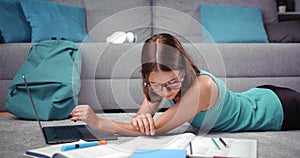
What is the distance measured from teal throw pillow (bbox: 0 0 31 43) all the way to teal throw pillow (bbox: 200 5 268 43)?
127cm

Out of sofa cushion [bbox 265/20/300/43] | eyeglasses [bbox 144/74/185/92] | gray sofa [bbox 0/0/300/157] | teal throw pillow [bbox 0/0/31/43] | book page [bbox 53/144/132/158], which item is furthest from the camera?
sofa cushion [bbox 265/20/300/43]

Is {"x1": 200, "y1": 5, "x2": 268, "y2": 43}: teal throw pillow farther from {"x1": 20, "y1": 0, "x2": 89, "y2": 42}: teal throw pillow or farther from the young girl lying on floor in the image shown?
the young girl lying on floor

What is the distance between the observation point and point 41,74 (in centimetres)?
216

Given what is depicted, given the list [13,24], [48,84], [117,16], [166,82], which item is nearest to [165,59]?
[166,82]

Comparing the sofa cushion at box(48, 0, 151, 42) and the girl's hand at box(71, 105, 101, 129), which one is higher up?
the sofa cushion at box(48, 0, 151, 42)

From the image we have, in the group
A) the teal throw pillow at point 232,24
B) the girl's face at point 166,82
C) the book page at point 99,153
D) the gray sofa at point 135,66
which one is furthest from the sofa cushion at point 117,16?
the book page at point 99,153

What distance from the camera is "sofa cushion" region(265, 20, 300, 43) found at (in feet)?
9.60

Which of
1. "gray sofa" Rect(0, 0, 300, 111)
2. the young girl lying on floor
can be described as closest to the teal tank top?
the young girl lying on floor

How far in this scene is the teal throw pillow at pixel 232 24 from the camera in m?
2.98

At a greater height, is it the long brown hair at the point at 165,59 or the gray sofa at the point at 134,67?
the long brown hair at the point at 165,59

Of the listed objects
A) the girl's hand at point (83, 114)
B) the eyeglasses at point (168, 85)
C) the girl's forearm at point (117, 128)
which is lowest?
the girl's forearm at point (117, 128)

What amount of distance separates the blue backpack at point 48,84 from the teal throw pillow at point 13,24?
29cm

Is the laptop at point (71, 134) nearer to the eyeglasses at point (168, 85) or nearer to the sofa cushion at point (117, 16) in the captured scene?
the eyeglasses at point (168, 85)

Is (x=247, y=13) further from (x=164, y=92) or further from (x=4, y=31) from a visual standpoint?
(x=164, y=92)
